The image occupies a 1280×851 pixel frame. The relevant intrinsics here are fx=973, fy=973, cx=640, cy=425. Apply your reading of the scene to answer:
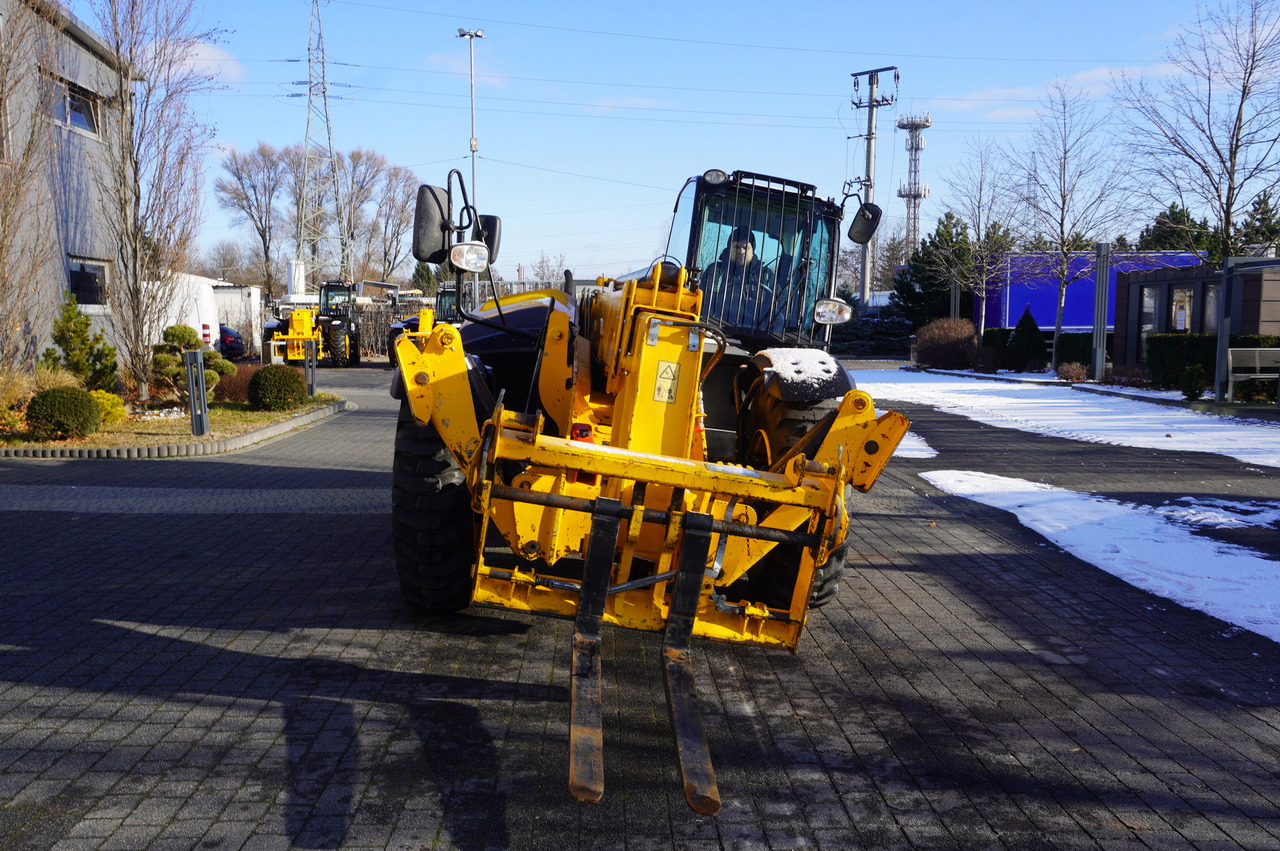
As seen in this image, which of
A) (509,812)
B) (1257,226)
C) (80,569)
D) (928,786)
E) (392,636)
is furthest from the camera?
(1257,226)

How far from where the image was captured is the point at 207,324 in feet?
97.5

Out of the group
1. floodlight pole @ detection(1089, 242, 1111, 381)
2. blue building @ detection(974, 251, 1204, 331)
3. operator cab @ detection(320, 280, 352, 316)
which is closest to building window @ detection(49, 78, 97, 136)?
operator cab @ detection(320, 280, 352, 316)

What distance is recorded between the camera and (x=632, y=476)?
4.36 metres

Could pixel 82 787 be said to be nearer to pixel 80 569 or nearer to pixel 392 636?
pixel 392 636

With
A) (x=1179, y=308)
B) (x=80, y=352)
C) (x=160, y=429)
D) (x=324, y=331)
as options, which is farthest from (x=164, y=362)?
(x=1179, y=308)

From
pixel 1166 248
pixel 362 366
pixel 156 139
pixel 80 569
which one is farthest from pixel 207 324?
pixel 1166 248

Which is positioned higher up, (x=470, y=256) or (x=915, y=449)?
(x=470, y=256)

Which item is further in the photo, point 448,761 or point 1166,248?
point 1166,248

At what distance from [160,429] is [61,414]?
165cm

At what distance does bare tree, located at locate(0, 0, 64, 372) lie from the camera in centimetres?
1297

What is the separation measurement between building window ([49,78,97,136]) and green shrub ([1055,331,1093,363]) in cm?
2507

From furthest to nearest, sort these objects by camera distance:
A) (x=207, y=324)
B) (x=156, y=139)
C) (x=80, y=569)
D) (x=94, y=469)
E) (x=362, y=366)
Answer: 1. (x=362, y=366)
2. (x=207, y=324)
3. (x=156, y=139)
4. (x=94, y=469)
5. (x=80, y=569)

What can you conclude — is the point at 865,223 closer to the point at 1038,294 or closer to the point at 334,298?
the point at 334,298

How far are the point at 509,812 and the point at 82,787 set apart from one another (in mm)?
1577
